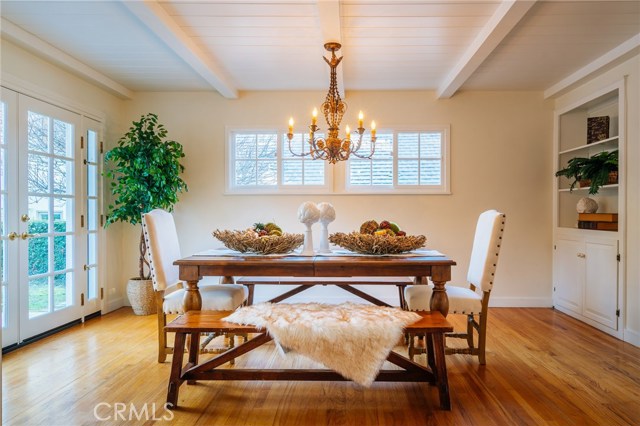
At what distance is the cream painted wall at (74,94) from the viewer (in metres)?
3.01

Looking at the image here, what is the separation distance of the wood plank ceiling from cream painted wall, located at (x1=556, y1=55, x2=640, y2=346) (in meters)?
0.24

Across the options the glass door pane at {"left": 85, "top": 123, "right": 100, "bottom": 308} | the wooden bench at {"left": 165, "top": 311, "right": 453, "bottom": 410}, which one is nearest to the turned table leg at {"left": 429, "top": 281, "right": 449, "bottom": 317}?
the wooden bench at {"left": 165, "top": 311, "right": 453, "bottom": 410}

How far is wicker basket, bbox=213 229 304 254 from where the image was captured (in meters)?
2.50

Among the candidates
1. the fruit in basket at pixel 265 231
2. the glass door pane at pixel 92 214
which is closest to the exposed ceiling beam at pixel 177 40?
the glass door pane at pixel 92 214

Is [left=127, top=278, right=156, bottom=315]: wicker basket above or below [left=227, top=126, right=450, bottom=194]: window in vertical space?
below

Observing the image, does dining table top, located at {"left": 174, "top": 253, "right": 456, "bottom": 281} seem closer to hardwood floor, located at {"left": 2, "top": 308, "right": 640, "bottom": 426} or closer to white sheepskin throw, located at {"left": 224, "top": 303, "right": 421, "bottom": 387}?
white sheepskin throw, located at {"left": 224, "top": 303, "right": 421, "bottom": 387}

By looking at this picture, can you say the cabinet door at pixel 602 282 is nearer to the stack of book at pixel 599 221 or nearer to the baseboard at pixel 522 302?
the stack of book at pixel 599 221

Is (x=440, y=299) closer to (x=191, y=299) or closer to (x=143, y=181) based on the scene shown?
(x=191, y=299)

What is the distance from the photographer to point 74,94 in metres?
3.66

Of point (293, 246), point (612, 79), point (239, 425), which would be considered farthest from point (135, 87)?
point (612, 79)

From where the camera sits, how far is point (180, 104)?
4.39 meters

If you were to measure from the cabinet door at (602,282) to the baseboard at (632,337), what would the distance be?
Result: 11 centimetres

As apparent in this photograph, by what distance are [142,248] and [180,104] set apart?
1.63 meters

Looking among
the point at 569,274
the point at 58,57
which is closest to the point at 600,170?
the point at 569,274
